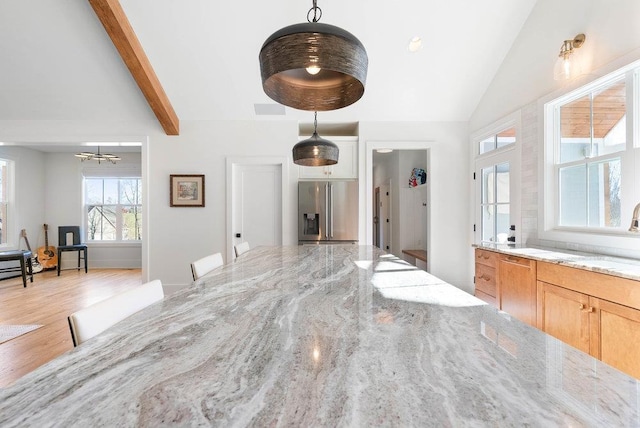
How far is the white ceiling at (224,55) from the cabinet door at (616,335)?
3016 mm

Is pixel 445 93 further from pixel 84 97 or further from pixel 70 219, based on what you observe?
pixel 70 219

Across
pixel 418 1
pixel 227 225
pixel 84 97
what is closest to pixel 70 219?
pixel 84 97

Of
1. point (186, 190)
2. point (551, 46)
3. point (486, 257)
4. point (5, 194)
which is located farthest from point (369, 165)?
point (5, 194)

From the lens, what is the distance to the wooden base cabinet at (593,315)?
1.55 metres

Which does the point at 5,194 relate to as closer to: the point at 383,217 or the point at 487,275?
the point at 383,217

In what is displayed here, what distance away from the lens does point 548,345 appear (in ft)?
2.27

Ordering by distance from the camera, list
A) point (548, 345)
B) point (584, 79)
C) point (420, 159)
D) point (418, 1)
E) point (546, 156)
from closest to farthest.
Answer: point (548, 345), point (584, 79), point (546, 156), point (418, 1), point (420, 159)

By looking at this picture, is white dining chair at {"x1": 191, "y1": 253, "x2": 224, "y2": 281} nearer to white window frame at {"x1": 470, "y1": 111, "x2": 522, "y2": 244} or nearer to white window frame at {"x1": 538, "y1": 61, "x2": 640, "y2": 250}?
white window frame at {"x1": 538, "y1": 61, "x2": 640, "y2": 250}

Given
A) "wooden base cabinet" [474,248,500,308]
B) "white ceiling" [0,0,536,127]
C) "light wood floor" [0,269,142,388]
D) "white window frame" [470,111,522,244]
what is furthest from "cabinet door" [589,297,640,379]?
"light wood floor" [0,269,142,388]

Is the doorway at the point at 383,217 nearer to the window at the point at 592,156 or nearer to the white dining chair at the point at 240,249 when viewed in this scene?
the window at the point at 592,156

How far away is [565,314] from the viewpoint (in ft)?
6.45

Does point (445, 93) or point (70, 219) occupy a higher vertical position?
point (445, 93)

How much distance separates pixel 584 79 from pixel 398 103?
6.78 ft

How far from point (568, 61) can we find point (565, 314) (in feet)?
6.40
